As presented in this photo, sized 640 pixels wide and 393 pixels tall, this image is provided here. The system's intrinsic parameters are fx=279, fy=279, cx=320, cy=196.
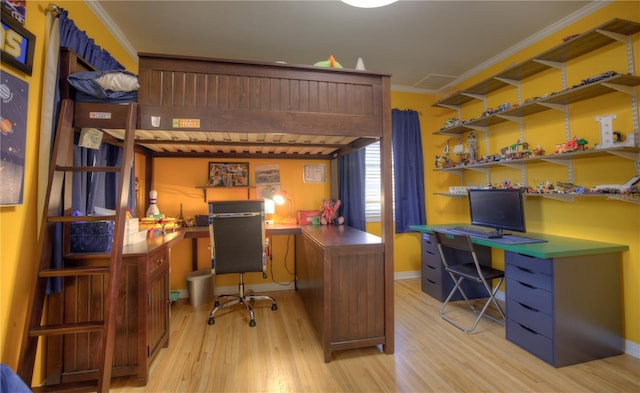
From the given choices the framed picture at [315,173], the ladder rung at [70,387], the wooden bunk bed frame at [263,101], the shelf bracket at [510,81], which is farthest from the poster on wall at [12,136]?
the shelf bracket at [510,81]

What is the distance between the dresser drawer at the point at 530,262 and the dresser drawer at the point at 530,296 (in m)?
0.13

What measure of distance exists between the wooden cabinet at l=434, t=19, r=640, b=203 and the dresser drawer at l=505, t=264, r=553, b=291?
2.50 ft

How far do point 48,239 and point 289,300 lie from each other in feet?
7.25

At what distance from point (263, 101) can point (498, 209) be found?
230 centimetres

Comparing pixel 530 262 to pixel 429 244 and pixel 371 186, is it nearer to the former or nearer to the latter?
pixel 429 244

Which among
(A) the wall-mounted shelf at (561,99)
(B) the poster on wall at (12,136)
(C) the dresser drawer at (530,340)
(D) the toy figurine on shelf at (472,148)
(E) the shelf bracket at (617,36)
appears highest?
(E) the shelf bracket at (617,36)

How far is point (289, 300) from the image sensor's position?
126 inches

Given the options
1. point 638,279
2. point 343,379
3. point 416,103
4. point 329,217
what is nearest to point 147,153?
point 329,217

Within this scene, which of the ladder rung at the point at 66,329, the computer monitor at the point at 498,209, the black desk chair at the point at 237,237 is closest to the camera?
the ladder rung at the point at 66,329

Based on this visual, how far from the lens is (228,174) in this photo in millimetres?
3408

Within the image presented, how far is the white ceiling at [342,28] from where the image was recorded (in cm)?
225

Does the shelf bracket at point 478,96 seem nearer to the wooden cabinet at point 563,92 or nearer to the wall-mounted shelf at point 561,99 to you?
the wooden cabinet at point 563,92

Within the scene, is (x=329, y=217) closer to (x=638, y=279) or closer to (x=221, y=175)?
(x=221, y=175)

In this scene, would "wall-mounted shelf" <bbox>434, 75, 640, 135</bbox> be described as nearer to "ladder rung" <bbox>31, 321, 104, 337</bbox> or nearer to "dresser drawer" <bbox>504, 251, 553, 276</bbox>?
"dresser drawer" <bbox>504, 251, 553, 276</bbox>
